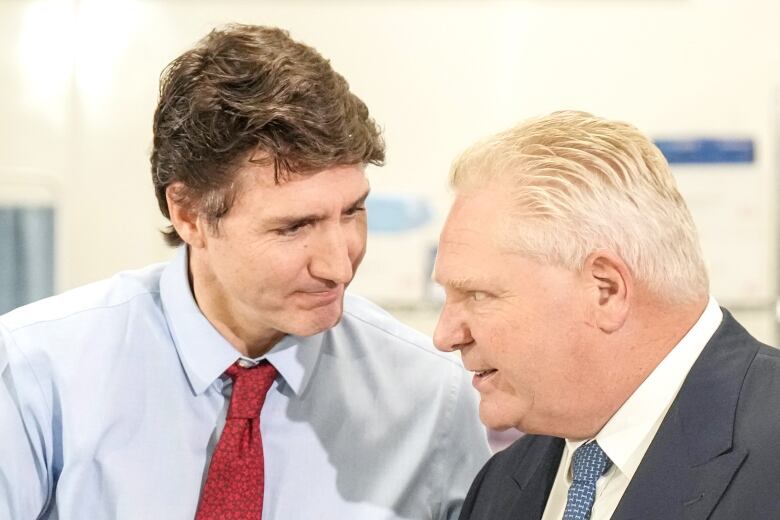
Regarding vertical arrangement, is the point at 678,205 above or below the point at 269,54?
below

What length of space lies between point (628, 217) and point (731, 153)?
2198mm

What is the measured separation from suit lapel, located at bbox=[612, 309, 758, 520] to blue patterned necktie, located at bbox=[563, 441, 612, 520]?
0.09 metres

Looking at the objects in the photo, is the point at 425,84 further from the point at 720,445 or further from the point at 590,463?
the point at 720,445

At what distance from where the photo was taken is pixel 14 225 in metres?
3.42

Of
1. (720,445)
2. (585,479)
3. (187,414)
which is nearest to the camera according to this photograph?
(720,445)

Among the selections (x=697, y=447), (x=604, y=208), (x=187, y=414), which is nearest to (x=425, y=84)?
(x=187, y=414)

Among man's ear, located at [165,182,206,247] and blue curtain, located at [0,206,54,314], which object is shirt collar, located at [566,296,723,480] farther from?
blue curtain, located at [0,206,54,314]

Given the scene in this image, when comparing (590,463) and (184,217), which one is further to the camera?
(184,217)

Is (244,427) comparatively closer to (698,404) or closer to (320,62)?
(320,62)

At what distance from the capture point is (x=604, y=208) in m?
1.34

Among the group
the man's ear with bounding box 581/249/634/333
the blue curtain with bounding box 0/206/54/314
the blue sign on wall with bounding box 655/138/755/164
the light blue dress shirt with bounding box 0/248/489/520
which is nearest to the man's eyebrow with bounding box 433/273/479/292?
the man's ear with bounding box 581/249/634/333

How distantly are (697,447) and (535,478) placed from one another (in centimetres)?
34

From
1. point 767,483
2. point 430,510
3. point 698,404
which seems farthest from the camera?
point 430,510

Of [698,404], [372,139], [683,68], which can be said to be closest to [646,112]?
[683,68]
